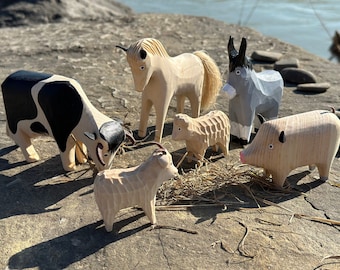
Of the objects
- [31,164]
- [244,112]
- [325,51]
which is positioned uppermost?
[244,112]

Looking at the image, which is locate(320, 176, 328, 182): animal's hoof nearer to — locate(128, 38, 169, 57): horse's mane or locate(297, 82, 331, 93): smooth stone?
locate(128, 38, 169, 57): horse's mane

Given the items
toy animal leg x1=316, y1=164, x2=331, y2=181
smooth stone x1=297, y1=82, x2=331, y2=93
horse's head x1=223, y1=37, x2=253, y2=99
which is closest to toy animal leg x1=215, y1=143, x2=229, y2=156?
horse's head x1=223, y1=37, x2=253, y2=99

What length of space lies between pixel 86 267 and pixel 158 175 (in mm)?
462

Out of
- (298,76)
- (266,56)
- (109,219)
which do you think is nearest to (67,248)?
(109,219)

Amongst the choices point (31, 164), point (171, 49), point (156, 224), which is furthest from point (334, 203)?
point (171, 49)

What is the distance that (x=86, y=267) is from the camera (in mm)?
2025

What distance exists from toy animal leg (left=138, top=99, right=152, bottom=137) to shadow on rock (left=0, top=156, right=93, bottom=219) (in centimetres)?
54

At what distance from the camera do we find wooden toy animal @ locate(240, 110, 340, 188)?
7.96ft

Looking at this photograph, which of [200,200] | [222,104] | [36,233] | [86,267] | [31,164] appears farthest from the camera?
[222,104]

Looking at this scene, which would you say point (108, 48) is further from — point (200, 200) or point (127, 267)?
point (127, 267)

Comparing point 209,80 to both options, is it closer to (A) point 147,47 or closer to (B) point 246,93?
(B) point 246,93

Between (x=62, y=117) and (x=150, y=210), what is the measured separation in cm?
67

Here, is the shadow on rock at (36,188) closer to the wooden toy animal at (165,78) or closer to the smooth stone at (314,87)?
the wooden toy animal at (165,78)

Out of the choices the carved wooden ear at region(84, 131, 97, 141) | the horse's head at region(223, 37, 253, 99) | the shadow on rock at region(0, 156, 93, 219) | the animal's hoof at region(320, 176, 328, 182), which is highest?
the horse's head at region(223, 37, 253, 99)
